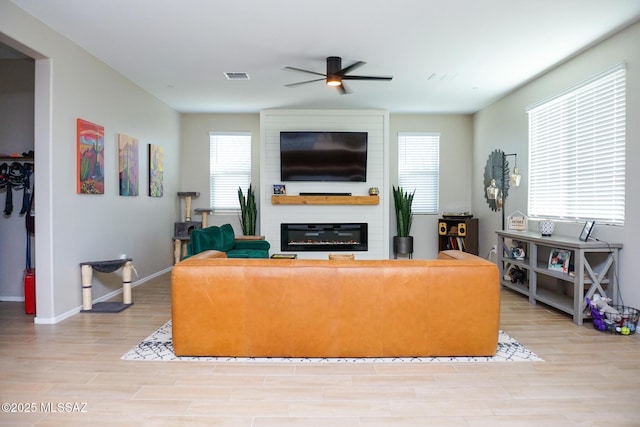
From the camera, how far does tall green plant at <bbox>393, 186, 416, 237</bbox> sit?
22.0ft

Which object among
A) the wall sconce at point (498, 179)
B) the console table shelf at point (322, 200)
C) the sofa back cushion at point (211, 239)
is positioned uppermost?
the wall sconce at point (498, 179)

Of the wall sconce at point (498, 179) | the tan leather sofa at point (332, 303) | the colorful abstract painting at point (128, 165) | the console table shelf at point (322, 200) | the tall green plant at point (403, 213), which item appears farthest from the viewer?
the tall green plant at point (403, 213)

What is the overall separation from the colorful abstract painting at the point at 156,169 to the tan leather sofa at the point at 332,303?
3.47m

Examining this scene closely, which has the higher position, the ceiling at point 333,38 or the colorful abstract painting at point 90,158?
the ceiling at point 333,38

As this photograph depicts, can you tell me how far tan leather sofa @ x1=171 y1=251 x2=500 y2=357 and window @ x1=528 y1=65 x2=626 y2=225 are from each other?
203 cm

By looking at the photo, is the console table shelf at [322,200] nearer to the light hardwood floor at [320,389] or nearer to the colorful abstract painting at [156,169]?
the colorful abstract painting at [156,169]

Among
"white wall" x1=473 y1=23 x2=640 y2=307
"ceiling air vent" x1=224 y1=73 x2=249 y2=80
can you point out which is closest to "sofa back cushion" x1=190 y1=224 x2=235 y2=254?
"ceiling air vent" x1=224 y1=73 x2=249 y2=80

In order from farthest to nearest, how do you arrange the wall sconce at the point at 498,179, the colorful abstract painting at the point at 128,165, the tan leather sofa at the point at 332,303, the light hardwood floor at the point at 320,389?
the wall sconce at the point at 498,179
the colorful abstract painting at the point at 128,165
the tan leather sofa at the point at 332,303
the light hardwood floor at the point at 320,389

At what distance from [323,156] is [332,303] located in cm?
418

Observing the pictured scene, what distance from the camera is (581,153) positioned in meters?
4.09

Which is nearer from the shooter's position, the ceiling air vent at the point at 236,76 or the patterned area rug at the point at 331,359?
the patterned area rug at the point at 331,359

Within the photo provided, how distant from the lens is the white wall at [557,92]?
11.1 feet

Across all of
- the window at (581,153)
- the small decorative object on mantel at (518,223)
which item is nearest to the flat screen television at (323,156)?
the small decorative object on mantel at (518,223)

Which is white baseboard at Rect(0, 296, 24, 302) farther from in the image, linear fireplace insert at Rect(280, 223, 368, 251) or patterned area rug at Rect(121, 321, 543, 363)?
linear fireplace insert at Rect(280, 223, 368, 251)
